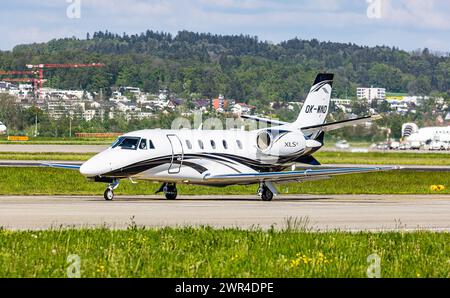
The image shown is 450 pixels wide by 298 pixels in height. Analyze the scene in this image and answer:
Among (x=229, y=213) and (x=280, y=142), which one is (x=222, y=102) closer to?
Result: (x=280, y=142)

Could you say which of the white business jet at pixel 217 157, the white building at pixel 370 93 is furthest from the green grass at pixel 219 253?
the white building at pixel 370 93

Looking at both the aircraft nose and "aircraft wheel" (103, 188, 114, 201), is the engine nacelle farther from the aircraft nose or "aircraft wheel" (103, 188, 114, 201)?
the aircraft nose

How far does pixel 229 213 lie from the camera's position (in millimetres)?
36781

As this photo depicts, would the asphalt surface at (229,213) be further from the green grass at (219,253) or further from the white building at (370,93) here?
the white building at (370,93)

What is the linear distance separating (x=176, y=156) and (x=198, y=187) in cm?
1001

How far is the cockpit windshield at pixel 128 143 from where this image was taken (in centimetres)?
4400

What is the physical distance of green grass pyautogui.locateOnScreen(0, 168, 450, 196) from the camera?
52694 mm

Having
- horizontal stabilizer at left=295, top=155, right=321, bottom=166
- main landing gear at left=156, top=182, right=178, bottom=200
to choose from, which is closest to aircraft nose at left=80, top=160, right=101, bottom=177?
main landing gear at left=156, top=182, right=178, bottom=200

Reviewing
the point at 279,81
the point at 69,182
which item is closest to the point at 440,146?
the point at 279,81

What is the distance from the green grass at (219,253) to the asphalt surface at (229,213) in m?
3.55

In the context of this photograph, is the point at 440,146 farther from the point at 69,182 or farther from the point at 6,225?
the point at 6,225

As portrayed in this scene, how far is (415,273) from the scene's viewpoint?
20.8 m

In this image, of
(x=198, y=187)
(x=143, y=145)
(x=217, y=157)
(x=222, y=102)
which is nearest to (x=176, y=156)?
(x=143, y=145)

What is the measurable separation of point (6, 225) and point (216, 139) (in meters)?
18.2
